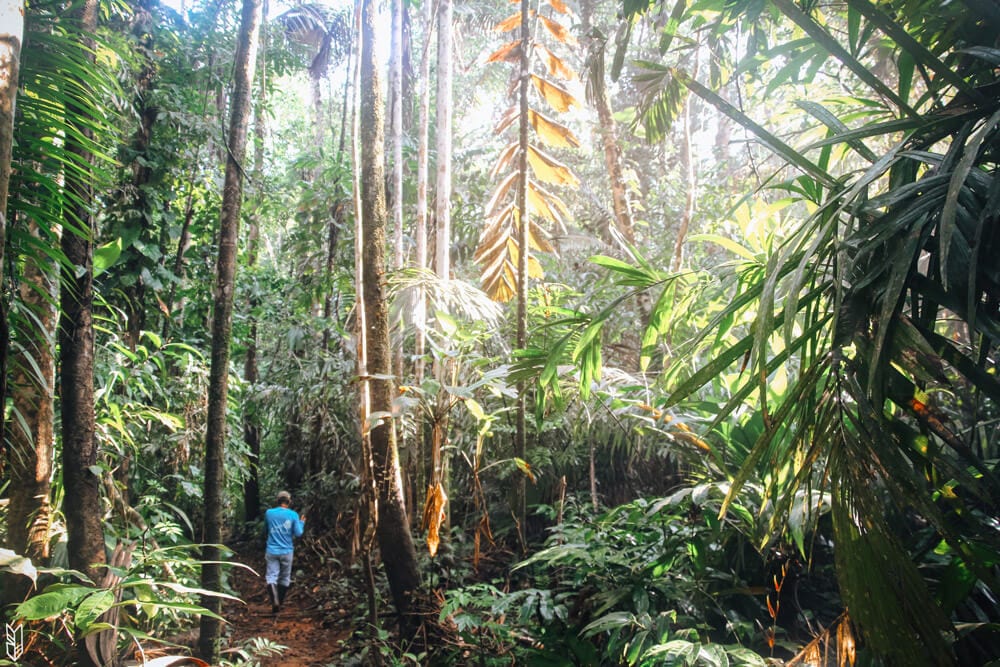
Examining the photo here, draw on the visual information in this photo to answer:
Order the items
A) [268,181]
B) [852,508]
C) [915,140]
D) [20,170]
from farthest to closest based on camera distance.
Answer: [268,181], [20,170], [915,140], [852,508]

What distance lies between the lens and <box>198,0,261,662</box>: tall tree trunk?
3.10 meters

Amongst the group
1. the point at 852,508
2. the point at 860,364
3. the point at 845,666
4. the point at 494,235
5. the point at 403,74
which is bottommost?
the point at 845,666

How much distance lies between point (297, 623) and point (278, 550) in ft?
2.38

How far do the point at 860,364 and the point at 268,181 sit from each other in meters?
7.82

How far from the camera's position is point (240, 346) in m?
9.11

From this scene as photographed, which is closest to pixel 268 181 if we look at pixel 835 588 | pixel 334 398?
pixel 334 398

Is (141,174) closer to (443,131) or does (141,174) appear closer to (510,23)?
(443,131)

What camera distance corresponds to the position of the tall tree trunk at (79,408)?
8.73ft

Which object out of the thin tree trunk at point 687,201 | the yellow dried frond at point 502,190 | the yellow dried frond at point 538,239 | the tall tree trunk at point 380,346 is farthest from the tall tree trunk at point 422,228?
the thin tree trunk at point 687,201

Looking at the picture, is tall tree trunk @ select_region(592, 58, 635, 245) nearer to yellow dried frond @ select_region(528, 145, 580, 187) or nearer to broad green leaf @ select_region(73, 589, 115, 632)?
yellow dried frond @ select_region(528, 145, 580, 187)

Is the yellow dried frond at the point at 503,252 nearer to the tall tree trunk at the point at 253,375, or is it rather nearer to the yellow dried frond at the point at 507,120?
A: the yellow dried frond at the point at 507,120

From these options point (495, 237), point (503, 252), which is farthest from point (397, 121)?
point (503, 252)

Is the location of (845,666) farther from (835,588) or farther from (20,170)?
(20,170)

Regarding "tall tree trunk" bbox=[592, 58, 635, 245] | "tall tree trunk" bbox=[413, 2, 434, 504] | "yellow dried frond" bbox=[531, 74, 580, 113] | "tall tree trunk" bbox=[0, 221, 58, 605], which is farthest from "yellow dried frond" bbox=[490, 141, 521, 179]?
"tall tree trunk" bbox=[0, 221, 58, 605]
